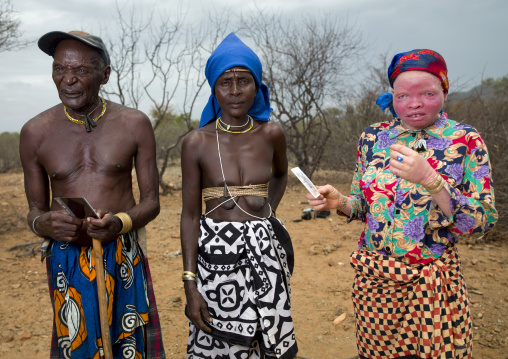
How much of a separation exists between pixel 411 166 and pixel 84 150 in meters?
1.47

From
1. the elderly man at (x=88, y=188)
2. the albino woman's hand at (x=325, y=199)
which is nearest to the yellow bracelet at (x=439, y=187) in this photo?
the albino woman's hand at (x=325, y=199)

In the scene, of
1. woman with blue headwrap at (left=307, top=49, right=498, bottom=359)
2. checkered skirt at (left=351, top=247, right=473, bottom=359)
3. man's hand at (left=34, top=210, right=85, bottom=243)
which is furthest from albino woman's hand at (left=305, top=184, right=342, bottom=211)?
man's hand at (left=34, top=210, right=85, bottom=243)

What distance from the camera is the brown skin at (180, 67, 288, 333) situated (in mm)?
2055

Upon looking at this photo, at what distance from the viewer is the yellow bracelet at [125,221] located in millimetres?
1913

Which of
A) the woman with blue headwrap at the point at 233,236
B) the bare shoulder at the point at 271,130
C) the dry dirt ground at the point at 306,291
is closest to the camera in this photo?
the woman with blue headwrap at the point at 233,236

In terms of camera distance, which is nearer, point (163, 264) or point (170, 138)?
point (163, 264)

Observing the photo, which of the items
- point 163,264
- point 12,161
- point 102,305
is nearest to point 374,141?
point 102,305

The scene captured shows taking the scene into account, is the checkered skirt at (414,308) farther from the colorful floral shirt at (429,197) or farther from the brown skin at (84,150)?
the brown skin at (84,150)

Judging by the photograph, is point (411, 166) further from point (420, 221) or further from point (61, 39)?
point (61, 39)

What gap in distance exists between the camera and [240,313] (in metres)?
2.01

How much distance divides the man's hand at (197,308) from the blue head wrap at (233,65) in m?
0.85

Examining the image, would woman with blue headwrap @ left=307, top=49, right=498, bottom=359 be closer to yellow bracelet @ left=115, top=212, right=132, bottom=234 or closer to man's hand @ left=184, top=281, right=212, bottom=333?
man's hand @ left=184, top=281, right=212, bottom=333

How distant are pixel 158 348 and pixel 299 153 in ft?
30.1

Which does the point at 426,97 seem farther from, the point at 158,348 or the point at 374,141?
the point at 158,348
